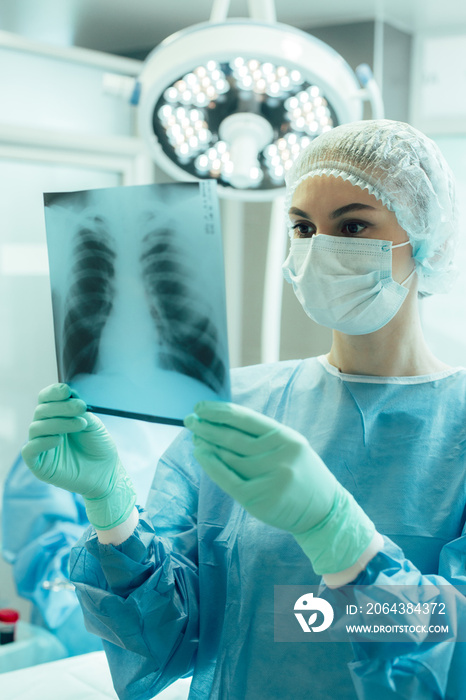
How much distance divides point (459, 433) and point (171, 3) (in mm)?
2116

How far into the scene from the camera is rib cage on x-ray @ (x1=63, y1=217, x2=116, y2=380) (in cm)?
107

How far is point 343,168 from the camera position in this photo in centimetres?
123

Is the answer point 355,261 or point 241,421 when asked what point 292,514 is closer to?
point 241,421

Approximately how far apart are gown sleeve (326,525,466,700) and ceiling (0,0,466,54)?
2315 millimetres

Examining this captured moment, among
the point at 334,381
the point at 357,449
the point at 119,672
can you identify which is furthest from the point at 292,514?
the point at 119,672

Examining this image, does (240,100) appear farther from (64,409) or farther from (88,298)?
(64,409)

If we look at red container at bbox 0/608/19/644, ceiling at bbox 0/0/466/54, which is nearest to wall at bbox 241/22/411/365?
ceiling at bbox 0/0/466/54

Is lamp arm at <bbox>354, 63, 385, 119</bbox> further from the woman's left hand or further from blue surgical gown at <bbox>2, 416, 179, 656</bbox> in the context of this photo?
blue surgical gown at <bbox>2, 416, 179, 656</bbox>

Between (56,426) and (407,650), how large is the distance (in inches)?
24.9

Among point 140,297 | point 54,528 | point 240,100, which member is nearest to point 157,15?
point 240,100

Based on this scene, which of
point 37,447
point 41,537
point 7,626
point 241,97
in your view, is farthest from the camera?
point 41,537

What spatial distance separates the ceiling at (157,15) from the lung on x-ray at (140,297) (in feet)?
6.08

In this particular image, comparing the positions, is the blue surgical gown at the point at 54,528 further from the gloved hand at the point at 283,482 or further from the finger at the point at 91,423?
the gloved hand at the point at 283,482

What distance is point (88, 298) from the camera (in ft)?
3.65
